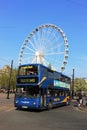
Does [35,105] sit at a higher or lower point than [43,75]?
lower

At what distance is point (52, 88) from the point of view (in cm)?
3341

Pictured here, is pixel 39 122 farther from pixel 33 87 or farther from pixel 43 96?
pixel 43 96

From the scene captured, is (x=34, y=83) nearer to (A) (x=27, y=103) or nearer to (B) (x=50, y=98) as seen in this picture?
(A) (x=27, y=103)

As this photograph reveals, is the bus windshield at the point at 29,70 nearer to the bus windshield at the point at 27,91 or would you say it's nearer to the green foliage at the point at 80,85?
the bus windshield at the point at 27,91

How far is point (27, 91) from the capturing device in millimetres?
29703

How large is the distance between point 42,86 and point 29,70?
5.56 ft

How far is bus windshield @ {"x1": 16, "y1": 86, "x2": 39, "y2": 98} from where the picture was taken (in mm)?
29303

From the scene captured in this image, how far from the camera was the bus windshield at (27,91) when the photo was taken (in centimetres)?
2930

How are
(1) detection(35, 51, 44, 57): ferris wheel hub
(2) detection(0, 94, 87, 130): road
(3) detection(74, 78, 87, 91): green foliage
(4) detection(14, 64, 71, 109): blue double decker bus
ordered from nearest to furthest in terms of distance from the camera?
(2) detection(0, 94, 87, 130): road
(4) detection(14, 64, 71, 109): blue double decker bus
(1) detection(35, 51, 44, 57): ferris wheel hub
(3) detection(74, 78, 87, 91): green foliage

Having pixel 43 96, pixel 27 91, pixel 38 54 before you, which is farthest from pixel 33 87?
pixel 38 54

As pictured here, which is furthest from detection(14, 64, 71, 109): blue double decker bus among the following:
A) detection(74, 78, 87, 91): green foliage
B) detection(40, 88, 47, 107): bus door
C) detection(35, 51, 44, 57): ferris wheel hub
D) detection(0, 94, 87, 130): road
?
detection(74, 78, 87, 91): green foliage

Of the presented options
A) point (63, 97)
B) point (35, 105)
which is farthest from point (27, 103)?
point (63, 97)

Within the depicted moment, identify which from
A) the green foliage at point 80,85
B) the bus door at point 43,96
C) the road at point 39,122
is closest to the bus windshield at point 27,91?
the bus door at point 43,96

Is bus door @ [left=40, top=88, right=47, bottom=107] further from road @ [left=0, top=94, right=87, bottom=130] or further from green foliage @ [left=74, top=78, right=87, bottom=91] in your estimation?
green foliage @ [left=74, top=78, right=87, bottom=91]
